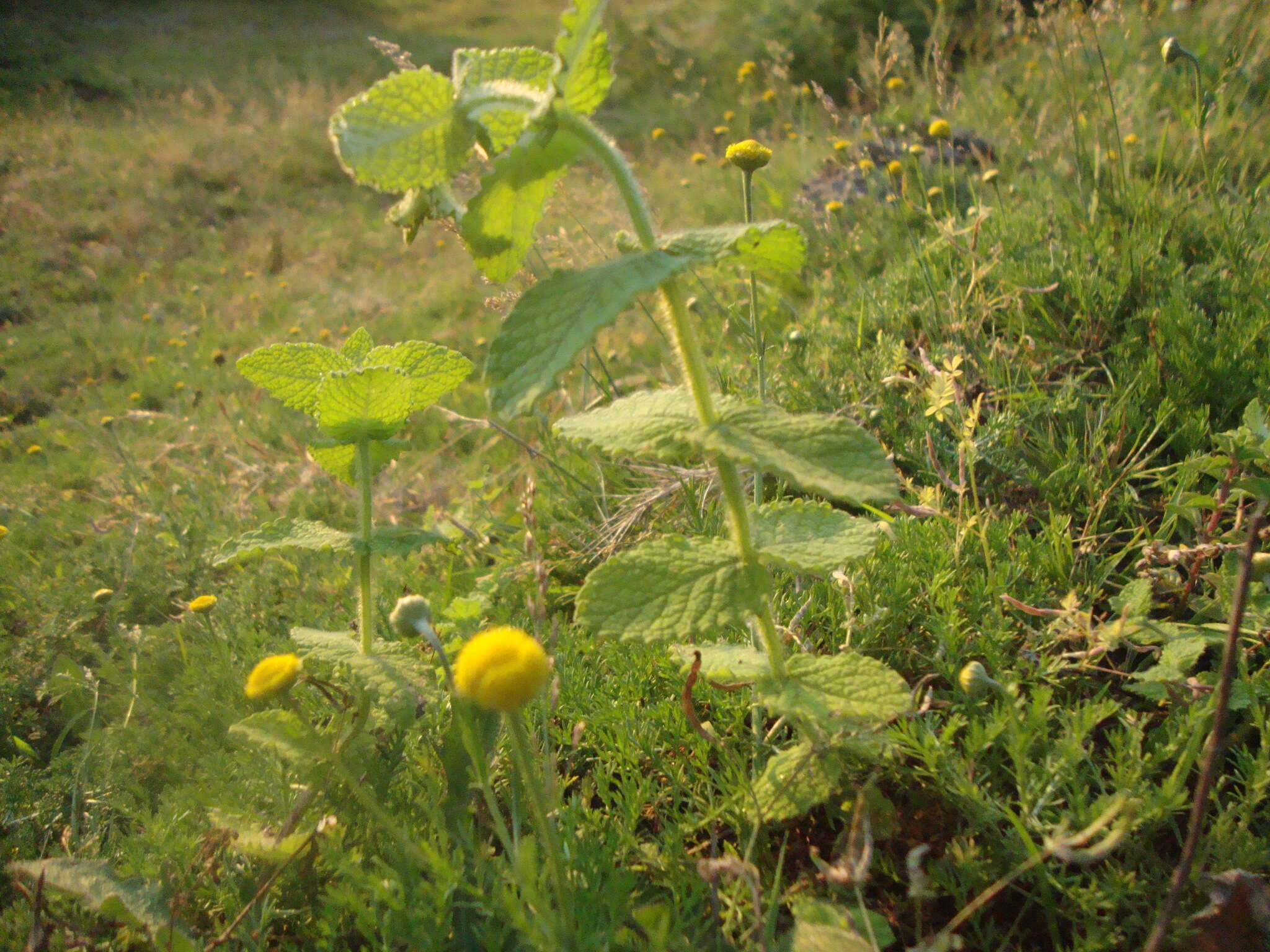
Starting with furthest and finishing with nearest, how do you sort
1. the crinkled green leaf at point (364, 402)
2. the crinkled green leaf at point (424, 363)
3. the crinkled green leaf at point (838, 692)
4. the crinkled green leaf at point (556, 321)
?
the crinkled green leaf at point (424, 363), the crinkled green leaf at point (364, 402), the crinkled green leaf at point (838, 692), the crinkled green leaf at point (556, 321)

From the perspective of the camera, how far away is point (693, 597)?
105cm

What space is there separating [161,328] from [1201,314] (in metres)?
6.59

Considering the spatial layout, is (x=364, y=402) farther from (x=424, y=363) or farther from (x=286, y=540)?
(x=286, y=540)

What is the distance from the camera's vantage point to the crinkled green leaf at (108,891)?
1171 millimetres

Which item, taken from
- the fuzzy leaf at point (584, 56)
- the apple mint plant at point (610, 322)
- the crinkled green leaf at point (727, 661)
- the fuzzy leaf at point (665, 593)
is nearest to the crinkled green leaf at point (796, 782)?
the apple mint plant at point (610, 322)

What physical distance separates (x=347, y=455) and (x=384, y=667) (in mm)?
488

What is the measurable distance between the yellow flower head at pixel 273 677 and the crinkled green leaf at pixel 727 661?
0.67m

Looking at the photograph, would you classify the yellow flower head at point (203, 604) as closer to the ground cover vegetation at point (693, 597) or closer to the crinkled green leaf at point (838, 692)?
the ground cover vegetation at point (693, 597)

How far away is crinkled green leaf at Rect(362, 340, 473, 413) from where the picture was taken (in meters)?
1.45

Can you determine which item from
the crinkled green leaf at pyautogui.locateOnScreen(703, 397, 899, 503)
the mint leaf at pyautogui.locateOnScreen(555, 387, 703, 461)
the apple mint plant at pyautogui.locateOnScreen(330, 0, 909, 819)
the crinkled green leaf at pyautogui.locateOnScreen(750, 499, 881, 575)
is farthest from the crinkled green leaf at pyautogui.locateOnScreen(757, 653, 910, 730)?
the mint leaf at pyautogui.locateOnScreen(555, 387, 703, 461)

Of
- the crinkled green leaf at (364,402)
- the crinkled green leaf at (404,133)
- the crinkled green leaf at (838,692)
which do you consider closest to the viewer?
the crinkled green leaf at (404,133)

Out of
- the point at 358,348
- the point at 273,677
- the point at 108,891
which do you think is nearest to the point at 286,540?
the point at 273,677

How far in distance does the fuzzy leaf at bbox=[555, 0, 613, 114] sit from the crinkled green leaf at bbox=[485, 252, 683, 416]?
216 mm

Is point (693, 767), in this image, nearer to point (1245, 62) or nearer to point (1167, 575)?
point (1167, 575)
